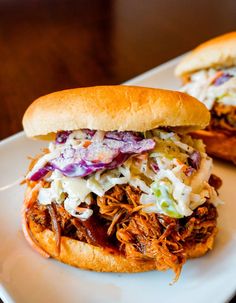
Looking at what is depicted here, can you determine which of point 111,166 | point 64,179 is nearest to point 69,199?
point 64,179

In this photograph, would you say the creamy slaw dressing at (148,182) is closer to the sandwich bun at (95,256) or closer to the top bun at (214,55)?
the sandwich bun at (95,256)

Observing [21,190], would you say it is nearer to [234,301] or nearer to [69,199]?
[69,199]

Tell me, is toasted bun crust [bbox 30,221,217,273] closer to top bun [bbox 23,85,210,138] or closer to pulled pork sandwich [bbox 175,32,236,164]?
top bun [bbox 23,85,210,138]

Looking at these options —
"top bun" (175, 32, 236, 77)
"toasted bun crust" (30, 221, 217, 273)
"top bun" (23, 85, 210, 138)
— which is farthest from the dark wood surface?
"toasted bun crust" (30, 221, 217, 273)

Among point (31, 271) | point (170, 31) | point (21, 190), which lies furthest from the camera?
point (170, 31)

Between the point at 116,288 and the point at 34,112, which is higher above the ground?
the point at 34,112

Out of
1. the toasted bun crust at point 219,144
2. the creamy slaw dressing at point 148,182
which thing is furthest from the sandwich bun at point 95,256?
the toasted bun crust at point 219,144
